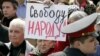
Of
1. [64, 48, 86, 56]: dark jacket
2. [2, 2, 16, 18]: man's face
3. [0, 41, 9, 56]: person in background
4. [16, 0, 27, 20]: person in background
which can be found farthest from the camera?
[16, 0, 27, 20]: person in background

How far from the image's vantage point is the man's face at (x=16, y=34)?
599 centimetres

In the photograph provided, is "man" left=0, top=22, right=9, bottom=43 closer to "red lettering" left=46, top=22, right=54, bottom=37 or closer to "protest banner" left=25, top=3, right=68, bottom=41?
"protest banner" left=25, top=3, right=68, bottom=41

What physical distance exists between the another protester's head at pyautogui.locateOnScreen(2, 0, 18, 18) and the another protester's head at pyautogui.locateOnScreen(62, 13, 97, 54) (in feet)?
11.2

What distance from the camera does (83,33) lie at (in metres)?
4.39

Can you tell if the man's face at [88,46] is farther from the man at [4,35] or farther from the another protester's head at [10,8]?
the another protester's head at [10,8]

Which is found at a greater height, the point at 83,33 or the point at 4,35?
the point at 83,33

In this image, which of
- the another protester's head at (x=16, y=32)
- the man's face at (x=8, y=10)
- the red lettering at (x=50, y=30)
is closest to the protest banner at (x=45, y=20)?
the red lettering at (x=50, y=30)

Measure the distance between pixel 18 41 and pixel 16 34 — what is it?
0.35 feet

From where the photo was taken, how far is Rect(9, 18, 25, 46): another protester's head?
599 centimetres

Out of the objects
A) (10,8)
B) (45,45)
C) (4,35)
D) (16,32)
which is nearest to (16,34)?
(16,32)

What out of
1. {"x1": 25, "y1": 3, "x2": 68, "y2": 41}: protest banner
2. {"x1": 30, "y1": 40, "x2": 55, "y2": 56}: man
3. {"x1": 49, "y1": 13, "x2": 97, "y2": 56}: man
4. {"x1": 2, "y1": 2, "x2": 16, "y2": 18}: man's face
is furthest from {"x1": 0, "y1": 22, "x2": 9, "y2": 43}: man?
{"x1": 49, "y1": 13, "x2": 97, "y2": 56}: man

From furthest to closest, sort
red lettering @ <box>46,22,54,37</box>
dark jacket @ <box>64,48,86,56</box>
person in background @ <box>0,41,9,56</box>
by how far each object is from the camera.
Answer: red lettering @ <box>46,22,54,37</box> → person in background @ <box>0,41,9,56</box> → dark jacket @ <box>64,48,86,56</box>

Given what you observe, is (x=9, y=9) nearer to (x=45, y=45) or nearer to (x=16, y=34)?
(x=16, y=34)

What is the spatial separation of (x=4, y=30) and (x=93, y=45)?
279 cm
